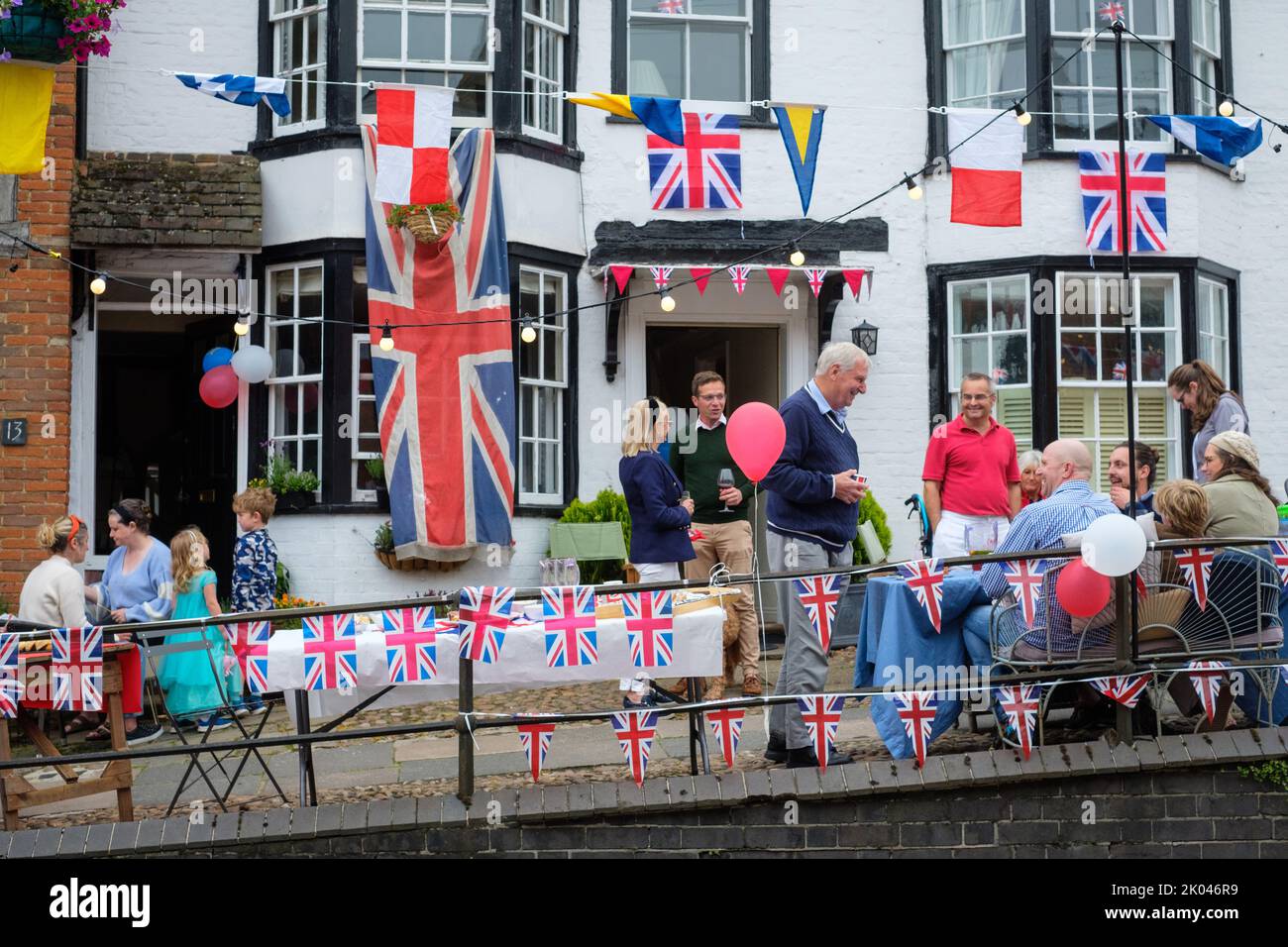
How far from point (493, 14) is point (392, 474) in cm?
388

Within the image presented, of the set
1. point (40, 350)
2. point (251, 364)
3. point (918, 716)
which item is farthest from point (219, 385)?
point (918, 716)

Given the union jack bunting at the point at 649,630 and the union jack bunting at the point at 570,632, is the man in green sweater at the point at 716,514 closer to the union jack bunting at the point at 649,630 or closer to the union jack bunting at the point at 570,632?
the union jack bunting at the point at 649,630

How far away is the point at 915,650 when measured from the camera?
22.5ft

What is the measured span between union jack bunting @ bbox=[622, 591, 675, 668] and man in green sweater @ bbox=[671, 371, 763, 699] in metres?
2.67

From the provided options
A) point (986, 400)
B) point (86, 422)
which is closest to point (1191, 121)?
point (986, 400)

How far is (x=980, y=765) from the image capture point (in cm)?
654

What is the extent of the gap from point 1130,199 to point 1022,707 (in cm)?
639

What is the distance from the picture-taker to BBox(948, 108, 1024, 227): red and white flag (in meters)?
10.3

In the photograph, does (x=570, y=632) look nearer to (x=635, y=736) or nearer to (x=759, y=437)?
(x=635, y=736)

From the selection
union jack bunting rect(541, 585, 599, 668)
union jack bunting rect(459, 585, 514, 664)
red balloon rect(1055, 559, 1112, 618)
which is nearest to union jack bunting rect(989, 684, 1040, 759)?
red balloon rect(1055, 559, 1112, 618)

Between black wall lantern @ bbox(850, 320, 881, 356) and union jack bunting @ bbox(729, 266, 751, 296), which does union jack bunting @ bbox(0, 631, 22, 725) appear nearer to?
union jack bunting @ bbox(729, 266, 751, 296)
